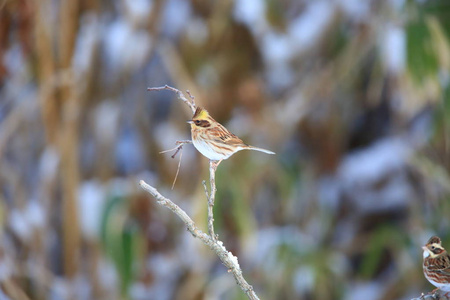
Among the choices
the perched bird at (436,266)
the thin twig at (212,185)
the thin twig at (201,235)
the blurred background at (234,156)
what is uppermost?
the blurred background at (234,156)

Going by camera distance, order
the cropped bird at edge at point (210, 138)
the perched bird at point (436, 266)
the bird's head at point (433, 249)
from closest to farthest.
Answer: the cropped bird at edge at point (210, 138) → the perched bird at point (436, 266) → the bird's head at point (433, 249)

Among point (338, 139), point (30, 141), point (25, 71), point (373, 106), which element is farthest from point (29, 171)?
point (373, 106)

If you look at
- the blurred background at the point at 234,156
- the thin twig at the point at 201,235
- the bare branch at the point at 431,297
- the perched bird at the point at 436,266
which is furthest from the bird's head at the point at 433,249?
the blurred background at the point at 234,156

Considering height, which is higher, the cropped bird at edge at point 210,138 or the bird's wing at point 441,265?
the bird's wing at point 441,265

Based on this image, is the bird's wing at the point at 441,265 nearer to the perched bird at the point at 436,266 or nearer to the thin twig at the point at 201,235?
the perched bird at the point at 436,266

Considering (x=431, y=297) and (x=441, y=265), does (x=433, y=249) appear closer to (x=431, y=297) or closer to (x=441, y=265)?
(x=441, y=265)

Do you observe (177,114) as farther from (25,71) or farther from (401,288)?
(401,288)

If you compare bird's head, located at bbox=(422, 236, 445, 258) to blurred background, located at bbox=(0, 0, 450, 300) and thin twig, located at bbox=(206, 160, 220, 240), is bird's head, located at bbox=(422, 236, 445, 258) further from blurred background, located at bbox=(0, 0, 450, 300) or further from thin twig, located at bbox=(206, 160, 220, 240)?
blurred background, located at bbox=(0, 0, 450, 300)

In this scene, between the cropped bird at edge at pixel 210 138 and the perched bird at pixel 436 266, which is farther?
the perched bird at pixel 436 266
